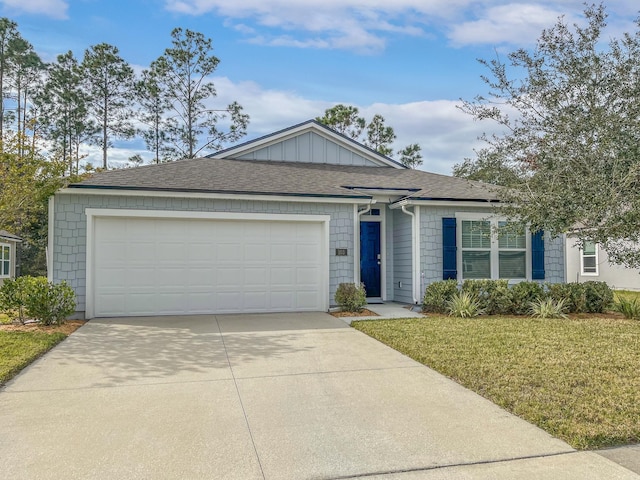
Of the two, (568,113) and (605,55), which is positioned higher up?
(605,55)

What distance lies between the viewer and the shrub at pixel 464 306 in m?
10.0

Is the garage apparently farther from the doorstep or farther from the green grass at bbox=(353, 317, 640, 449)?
the green grass at bbox=(353, 317, 640, 449)

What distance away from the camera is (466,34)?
10.7m

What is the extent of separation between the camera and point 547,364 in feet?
19.2

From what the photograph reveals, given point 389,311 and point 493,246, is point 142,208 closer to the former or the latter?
point 389,311

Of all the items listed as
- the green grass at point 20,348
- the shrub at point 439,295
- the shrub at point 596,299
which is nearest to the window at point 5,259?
the green grass at point 20,348

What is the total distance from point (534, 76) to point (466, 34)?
3.00 metres

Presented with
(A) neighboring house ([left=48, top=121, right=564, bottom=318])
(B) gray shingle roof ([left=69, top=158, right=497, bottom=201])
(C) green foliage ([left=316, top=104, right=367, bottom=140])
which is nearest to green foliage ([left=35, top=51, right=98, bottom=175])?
(C) green foliage ([left=316, top=104, right=367, bottom=140])

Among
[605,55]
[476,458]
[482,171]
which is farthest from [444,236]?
[476,458]

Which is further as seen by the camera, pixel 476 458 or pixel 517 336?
pixel 517 336

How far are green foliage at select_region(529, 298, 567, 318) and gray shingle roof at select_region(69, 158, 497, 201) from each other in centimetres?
267

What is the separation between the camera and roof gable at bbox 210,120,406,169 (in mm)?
14203

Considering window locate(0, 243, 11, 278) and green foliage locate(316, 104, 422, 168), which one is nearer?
window locate(0, 243, 11, 278)

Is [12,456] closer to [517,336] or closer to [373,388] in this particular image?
[373,388]
